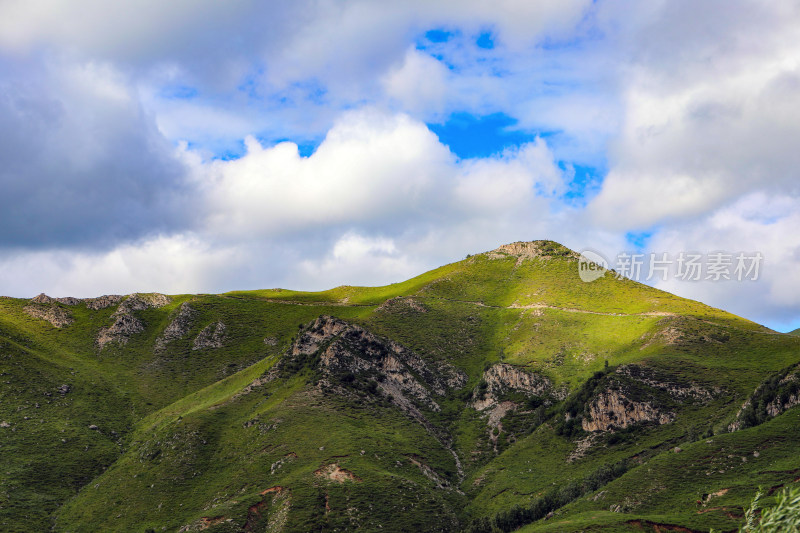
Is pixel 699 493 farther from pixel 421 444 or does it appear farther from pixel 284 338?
pixel 284 338

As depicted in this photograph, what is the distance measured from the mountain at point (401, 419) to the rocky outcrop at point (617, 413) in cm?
34

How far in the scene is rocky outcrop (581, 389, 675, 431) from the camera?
107 m

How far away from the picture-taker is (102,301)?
192m

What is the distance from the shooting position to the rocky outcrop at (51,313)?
175375 mm

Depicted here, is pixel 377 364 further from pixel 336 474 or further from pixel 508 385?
pixel 336 474

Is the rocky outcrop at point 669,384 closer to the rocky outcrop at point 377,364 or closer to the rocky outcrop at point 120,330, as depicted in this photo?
the rocky outcrop at point 377,364

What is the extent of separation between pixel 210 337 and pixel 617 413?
12619cm

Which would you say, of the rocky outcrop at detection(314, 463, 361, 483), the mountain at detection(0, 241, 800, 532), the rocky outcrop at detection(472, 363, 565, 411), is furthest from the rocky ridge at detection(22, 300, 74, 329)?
the rocky outcrop at detection(472, 363, 565, 411)

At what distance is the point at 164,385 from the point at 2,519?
64.2 metres

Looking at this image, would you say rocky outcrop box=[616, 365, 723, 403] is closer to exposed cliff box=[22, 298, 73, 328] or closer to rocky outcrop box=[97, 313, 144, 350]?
rocky outcrop box=[97, 313, 144, 350]

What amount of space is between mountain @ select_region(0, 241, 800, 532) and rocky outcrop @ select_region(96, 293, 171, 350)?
0.92 meters

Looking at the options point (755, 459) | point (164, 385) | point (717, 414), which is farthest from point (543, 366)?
point (164, 385)

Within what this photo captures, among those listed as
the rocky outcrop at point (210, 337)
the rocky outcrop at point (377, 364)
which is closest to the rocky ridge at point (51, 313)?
the rocky outcrop at point (210, 337)

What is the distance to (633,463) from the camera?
3652 inches
